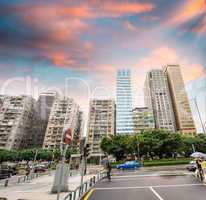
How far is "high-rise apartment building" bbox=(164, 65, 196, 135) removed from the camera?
125m

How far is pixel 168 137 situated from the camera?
52.2 m

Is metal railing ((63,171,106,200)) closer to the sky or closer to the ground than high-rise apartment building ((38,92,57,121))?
closer to the ground

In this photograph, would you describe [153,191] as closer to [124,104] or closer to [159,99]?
[124,104]

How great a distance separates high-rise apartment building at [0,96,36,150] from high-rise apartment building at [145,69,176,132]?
279ft

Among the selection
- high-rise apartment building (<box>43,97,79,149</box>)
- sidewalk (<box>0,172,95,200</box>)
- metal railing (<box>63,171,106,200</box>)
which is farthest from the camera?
high-rise apartment building (<box>43,97,79,149</box>)

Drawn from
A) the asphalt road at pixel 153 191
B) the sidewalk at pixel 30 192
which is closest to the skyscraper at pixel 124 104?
the sidewalk at pixel 30 192

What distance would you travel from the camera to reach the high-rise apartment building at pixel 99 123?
330 feet

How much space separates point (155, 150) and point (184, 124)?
8479 cm

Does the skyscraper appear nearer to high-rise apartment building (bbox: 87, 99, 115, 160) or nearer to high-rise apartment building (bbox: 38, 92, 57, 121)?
high-rise apartment building (bbox: 87, 99, 115, 160)

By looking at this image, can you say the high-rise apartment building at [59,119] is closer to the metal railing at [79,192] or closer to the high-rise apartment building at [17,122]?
the high-rise apartment building at [17,122]

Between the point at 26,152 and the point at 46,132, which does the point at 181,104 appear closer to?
the point at 46,132

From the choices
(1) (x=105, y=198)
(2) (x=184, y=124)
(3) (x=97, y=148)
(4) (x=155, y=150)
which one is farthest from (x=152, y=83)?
(1) (x=105, y=198)

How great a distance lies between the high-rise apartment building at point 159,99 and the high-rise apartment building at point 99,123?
39.0m

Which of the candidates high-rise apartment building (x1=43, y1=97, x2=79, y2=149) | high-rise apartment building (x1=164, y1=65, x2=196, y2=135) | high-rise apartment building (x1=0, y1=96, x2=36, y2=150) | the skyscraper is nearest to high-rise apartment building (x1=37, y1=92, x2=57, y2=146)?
high-rise apartment building (x1=43, y1=97, x2=79, y2=149)
